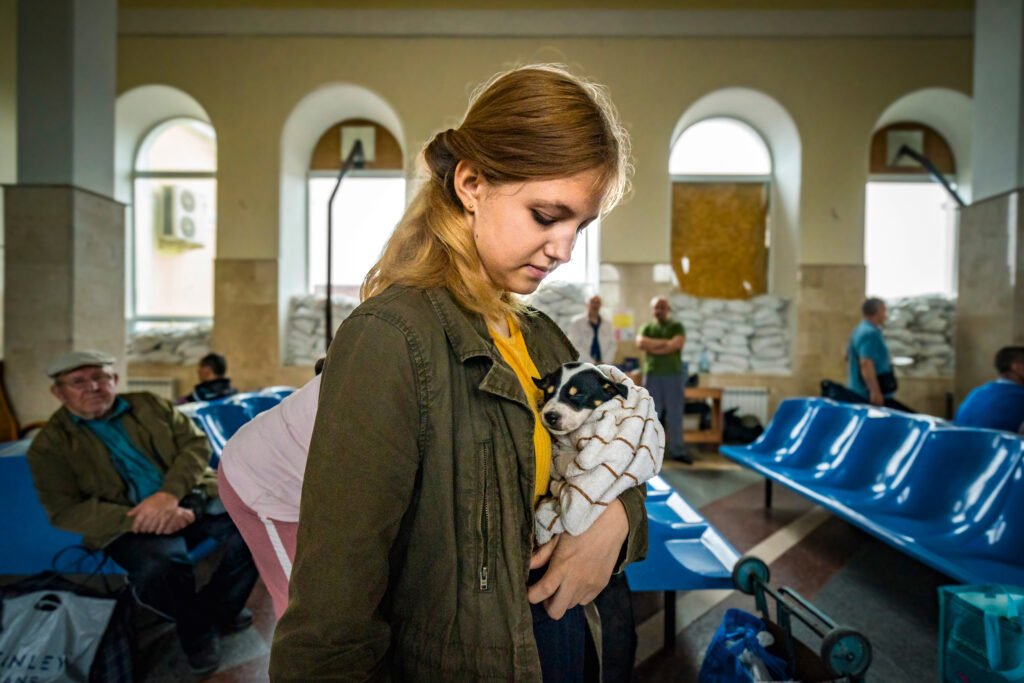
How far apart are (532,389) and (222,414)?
362cm

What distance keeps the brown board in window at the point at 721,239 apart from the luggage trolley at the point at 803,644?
7.33 meters

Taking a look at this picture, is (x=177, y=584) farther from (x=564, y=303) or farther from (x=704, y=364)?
(x=704, y=364)

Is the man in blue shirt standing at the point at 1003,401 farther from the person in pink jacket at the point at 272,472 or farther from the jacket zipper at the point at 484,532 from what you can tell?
the jacket zipper at the point at 484,532

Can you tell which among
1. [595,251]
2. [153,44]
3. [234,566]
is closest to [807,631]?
[234,566]

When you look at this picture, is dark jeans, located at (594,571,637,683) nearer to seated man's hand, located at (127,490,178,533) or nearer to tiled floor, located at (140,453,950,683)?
tiled floor, located at (140,453,950,683)

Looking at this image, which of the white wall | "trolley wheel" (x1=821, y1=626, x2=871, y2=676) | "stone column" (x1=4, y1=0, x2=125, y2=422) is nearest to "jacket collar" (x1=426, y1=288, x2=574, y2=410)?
"trolley wheel" (x1=821, y1=626, x2=871, y2=676)

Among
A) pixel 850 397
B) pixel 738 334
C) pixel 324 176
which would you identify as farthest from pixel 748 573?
pixel 324 176

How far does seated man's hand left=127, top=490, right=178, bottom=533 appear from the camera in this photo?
8.99ft

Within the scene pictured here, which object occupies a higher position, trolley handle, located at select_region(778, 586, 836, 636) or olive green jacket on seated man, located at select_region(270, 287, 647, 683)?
olive green jacket on seated man, located at select_region(270, 287, 647, 683)

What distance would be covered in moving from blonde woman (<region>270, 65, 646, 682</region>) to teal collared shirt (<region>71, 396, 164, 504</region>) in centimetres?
257

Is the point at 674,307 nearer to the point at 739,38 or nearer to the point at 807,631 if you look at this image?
the point at 739,38

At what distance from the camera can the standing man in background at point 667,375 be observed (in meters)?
6.87

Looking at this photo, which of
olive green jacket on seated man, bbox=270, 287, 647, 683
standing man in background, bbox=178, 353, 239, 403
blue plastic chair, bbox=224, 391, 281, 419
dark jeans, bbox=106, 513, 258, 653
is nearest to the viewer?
olive green jacket on seated man, bbox=270, 287, 647, 683

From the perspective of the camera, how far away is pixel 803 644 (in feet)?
7.09
